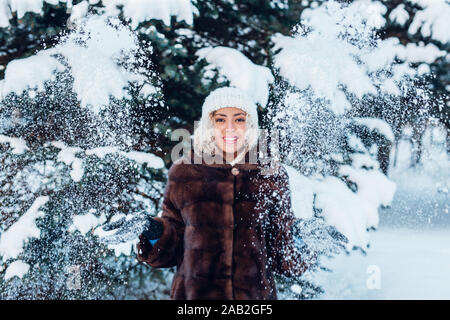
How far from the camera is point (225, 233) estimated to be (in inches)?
65.4

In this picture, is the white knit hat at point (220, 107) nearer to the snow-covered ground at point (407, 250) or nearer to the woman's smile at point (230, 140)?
the woman's smile at point (230, 140)

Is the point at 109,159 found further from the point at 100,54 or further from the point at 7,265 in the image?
the point at 7,265

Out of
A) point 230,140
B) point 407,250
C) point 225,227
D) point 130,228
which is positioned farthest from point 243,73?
point 407,250

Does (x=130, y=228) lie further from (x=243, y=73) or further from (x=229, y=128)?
(x=243, y=73)

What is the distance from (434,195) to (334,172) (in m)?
2.07

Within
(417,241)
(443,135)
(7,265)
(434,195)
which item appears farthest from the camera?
(434,195)

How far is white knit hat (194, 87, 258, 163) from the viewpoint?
1.85 m

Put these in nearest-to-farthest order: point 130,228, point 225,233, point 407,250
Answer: point 130,228 < point 225,233 < point 407,250

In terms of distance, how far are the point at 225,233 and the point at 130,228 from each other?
427 millimetres

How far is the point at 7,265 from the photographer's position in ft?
8.19

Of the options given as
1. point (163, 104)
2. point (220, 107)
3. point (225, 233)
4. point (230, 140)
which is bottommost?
point (225, 233)

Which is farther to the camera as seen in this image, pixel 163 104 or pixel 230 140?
Answer: pixel 163 104

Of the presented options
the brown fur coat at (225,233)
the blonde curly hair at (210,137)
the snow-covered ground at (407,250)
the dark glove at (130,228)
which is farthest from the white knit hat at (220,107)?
the snow-covered ground at (407,250)
